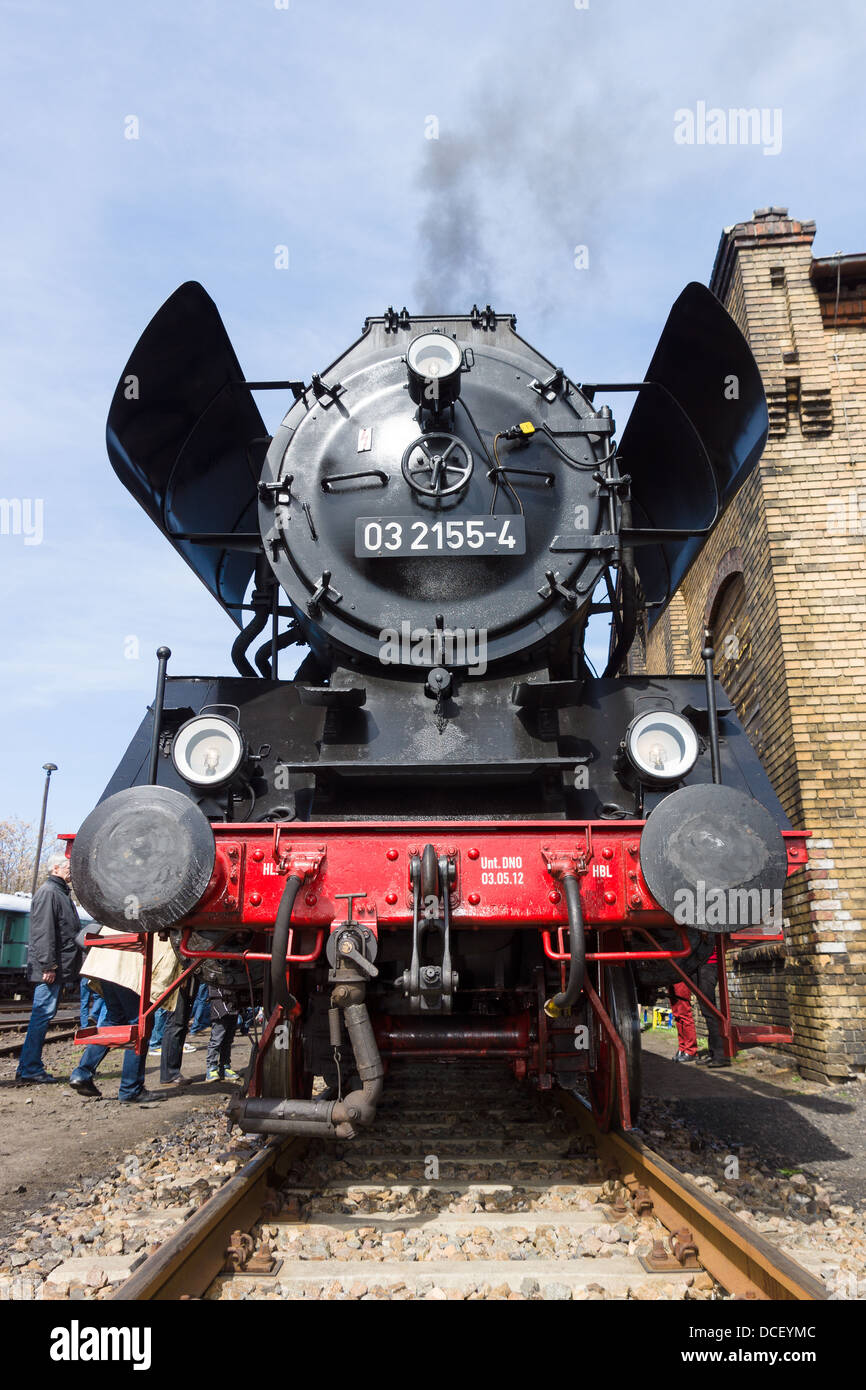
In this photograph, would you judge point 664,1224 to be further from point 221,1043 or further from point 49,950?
point 49,950

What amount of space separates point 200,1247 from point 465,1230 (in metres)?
0.81

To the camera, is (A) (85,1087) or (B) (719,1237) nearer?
(B) (719,1237)

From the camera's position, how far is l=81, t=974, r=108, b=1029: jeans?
638cm

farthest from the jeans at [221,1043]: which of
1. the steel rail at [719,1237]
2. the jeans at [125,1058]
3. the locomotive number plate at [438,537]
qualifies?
the locomotive number plate at [438,537]

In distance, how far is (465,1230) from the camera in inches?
108

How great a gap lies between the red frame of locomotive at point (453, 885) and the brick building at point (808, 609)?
315cm

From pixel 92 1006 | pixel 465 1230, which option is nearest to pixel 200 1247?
pixel 465 1230

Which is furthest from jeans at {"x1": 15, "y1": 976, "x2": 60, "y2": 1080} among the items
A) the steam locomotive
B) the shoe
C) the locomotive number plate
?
the locomotive number plate

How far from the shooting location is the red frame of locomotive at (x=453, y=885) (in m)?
3.05

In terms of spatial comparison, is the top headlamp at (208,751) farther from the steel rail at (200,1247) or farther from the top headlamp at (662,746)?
the top headlamp at (662,746)

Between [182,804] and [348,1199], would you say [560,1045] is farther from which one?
[182,804]

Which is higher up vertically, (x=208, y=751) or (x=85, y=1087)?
(x=208, y=751)

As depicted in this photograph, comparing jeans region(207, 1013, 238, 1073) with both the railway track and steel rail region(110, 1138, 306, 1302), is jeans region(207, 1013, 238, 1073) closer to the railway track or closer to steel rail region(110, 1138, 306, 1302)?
the railway track

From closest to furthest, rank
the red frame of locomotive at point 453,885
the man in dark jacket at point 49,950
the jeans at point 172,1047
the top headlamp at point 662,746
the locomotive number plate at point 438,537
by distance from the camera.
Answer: the red frame of locomotive at point 453,885 < the top headlamp at point 662,746 < the locomotive number plate at point 438,537 < the man in dark jacket at point 49,950 < the jeans at point 172,1047
